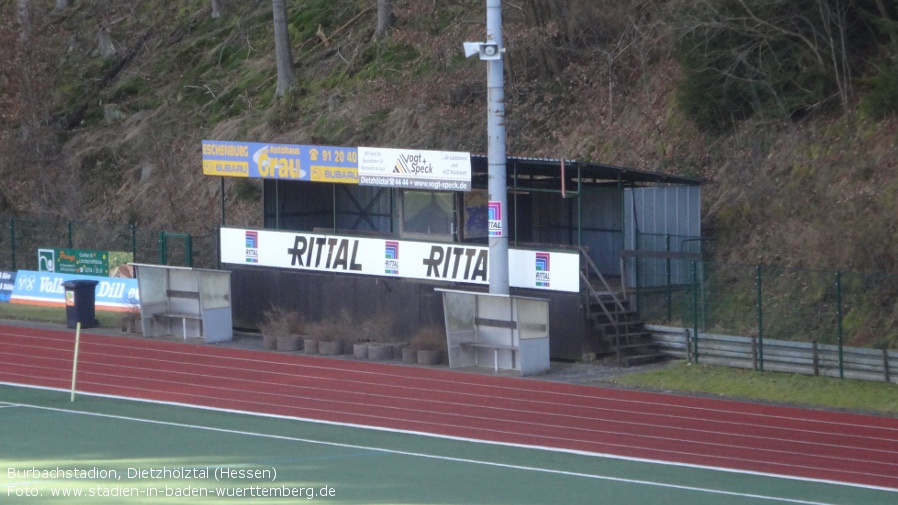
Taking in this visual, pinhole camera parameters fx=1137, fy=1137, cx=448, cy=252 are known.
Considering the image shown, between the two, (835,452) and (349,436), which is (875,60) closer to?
(835,452)

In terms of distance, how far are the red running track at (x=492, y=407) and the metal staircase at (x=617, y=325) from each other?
207 centimetres

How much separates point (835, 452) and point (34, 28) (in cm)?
3485

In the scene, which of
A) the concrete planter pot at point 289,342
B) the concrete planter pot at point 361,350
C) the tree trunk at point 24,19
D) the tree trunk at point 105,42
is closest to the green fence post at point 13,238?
the tree trunk at point 24,19

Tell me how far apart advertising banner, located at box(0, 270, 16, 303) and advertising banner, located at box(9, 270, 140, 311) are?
10.8 inches

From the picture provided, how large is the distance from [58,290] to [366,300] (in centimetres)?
1033

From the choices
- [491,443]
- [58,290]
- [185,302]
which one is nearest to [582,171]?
[491,443]

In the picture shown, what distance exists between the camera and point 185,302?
81.6 ft

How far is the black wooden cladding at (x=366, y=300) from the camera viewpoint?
21.1 metres

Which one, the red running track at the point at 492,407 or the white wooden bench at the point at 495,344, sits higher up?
the white wooden bench at the point at 495,344

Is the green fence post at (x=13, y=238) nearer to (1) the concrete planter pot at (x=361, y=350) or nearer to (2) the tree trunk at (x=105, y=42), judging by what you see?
(1) the concrete planter pot at (x=361, y=350)

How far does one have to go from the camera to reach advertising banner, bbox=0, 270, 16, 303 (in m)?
30.7

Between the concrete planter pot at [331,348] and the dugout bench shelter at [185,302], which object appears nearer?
the concrete planter pot at [331,348]

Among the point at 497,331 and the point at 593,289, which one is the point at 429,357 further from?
the point at 593,289

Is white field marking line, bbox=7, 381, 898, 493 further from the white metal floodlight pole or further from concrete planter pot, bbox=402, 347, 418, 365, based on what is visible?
the white metal floodlight pole
